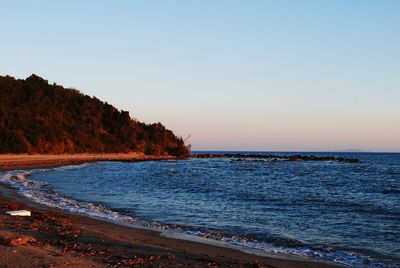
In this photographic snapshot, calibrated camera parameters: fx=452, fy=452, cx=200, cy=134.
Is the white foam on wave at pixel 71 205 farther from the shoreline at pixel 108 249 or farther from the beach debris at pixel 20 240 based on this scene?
the beach debris at pixel 20 240

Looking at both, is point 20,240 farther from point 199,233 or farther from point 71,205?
point 71,205

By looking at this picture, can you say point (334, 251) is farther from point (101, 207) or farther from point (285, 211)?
point (101, 207)

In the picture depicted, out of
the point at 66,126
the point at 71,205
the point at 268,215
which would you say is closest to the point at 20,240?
the point at 71,205

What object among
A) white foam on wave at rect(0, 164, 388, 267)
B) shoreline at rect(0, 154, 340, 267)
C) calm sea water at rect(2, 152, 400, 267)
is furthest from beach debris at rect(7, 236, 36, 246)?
calm sea water at rect(2, 152, 400, 267)

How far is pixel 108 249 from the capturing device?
11.2 meters

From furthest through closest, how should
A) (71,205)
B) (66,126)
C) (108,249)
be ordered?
(66,126) < (71,205) < (108,249)

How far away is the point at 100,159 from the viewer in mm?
92562

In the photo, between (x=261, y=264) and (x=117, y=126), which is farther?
(x=117, y=126)

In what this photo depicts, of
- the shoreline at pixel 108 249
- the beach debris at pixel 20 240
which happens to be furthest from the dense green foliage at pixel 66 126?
the beach debris at pixel 20 240

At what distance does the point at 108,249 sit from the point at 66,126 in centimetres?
9104

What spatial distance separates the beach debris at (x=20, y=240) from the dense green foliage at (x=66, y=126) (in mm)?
63042

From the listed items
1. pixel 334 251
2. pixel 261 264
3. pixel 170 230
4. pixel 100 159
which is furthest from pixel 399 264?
pixel 100 159

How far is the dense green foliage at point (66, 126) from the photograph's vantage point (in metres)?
79.6

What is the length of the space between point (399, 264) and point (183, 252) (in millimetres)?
5610
